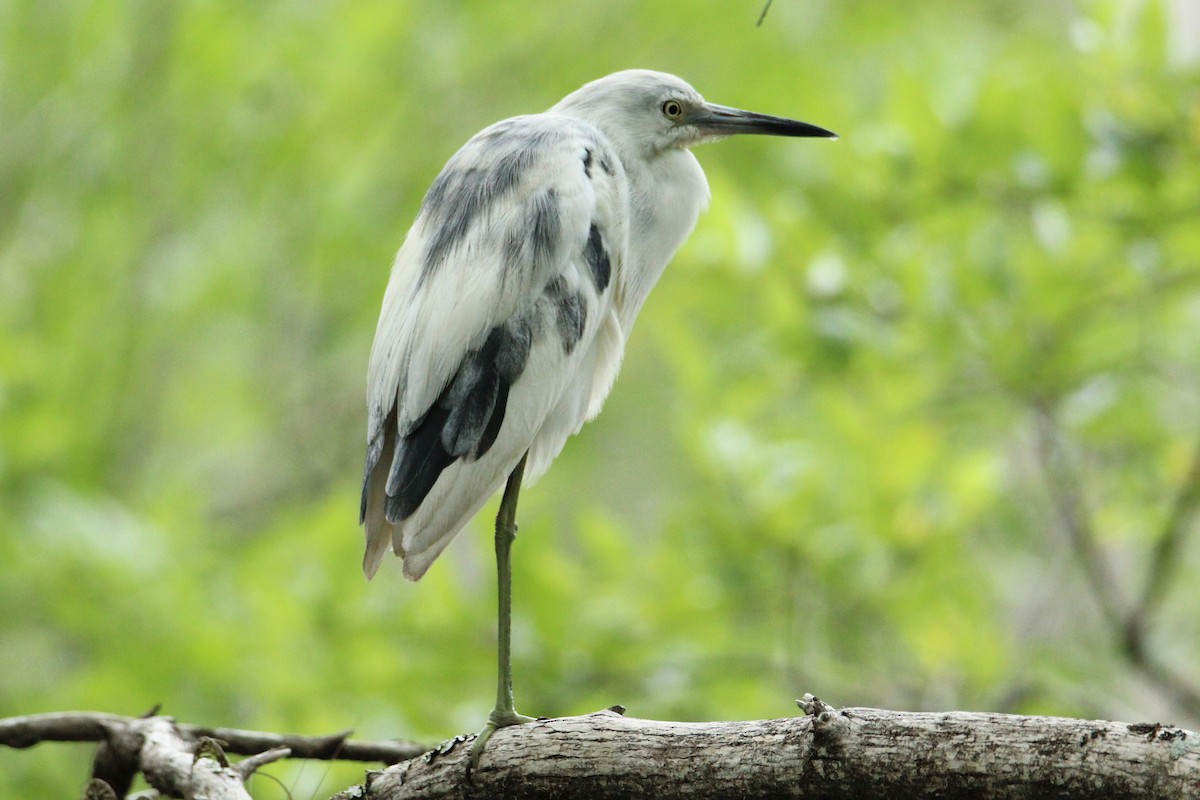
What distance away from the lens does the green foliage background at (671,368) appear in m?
3.32

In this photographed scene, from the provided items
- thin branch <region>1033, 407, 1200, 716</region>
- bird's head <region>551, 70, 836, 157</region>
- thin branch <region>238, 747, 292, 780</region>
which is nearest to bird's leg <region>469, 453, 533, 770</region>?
thin branch <region>238, 747, 292, 780</region>

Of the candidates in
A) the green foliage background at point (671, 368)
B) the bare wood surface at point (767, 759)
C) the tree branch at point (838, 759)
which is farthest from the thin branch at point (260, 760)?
the green foliage background at point (671, 368)

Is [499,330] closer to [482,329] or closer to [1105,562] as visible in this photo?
[482,329]

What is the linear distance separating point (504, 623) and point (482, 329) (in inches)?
19.1

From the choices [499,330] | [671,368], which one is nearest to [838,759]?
[499,330]

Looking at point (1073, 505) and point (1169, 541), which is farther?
point (1073, 505)

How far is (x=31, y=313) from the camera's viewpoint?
5398 millimetres

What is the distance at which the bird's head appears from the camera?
228 cm

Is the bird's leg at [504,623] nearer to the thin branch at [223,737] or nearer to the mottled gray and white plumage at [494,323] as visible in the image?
the mottled gray and white plumage at [494,323]

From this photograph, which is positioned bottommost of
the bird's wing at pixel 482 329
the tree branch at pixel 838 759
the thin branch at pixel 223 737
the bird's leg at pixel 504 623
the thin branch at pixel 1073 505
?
the tree branch at pixel 838 759

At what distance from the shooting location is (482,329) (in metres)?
1.97

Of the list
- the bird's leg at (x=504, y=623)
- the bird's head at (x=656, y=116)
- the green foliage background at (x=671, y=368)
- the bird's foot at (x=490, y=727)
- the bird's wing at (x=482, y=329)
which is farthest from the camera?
the green foliage background at (x=671, y=368)

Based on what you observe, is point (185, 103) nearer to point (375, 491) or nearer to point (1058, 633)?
point (375, 491)

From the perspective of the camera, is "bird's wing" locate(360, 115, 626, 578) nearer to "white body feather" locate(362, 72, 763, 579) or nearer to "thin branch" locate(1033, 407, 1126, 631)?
"white body feather" locate(362, 72, 763, 579)
